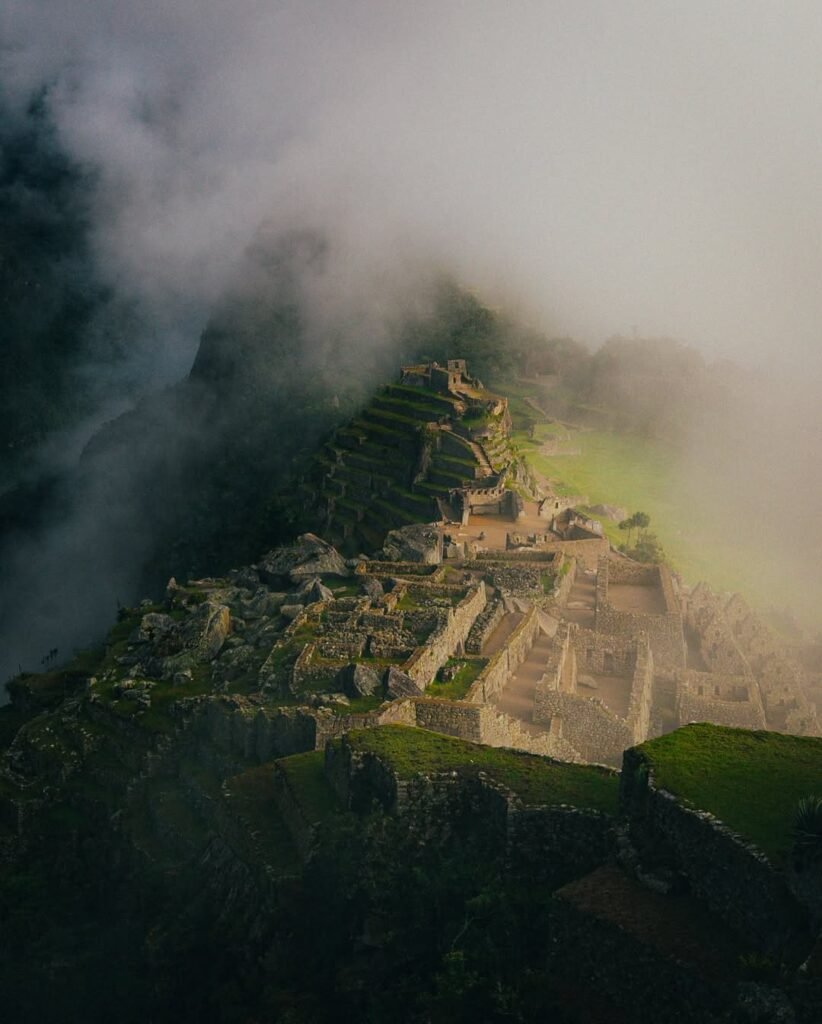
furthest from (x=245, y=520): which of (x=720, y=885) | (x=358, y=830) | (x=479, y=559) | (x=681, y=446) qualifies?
(x=720, y=885)

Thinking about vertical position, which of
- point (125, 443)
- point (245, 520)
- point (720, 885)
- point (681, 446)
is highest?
point (720, 885)

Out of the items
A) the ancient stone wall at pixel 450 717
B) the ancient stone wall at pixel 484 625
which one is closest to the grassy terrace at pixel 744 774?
the ancient stone wall at pixel 450 717

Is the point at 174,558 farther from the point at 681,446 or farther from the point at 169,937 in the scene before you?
the point at 169,937

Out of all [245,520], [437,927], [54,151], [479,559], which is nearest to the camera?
[437,927]

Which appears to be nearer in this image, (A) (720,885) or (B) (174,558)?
(A) (720,885)

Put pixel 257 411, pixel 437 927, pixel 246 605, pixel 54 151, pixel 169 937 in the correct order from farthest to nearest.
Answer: pixel 54 151
pixel 257 411
pixel 246 605
pixel 169 937
pixel 437 927

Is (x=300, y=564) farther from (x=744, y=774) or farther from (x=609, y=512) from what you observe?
(x=609, y=512)

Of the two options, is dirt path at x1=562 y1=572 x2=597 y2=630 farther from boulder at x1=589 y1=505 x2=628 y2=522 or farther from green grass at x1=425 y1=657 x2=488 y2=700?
boulder at x1=589 y1=505 x2=628 y2=522

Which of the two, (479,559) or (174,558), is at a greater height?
(479,559)

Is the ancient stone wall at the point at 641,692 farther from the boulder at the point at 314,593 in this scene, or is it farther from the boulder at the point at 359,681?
the boulder at the point at 314,593
